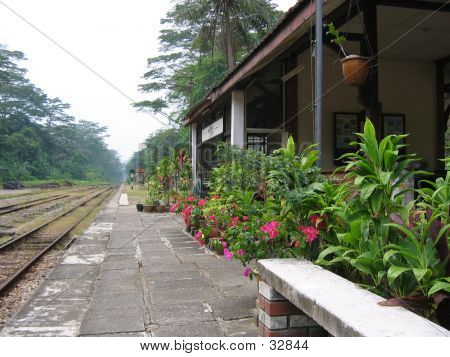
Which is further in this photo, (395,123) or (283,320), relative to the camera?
(395,123)

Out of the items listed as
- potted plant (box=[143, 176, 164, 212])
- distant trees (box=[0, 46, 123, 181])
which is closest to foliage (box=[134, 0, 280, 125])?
potted plant (box=[143, 176, 164, 212])

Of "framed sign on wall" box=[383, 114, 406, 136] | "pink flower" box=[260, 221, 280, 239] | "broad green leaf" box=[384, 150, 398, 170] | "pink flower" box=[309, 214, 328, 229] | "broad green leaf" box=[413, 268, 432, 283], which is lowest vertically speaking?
"broad green leaf" box=[413, 268, 432, 283]

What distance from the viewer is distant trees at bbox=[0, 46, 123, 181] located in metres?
51.9

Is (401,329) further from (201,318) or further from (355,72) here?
(355,72)

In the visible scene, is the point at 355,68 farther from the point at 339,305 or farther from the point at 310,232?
the point at 339,305

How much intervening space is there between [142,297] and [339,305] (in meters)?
2.47

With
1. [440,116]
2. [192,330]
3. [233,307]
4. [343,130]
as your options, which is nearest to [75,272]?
[233,307]

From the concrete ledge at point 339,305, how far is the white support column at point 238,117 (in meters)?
6.11

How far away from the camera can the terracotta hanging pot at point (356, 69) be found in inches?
185

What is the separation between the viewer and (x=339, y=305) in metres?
2.04

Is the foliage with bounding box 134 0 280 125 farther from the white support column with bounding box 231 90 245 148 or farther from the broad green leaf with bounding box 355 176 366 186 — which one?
the broad green leaf with bounding box 355 176 366 186

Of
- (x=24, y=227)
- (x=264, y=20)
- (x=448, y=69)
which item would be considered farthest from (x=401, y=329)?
(x=264, y=20)

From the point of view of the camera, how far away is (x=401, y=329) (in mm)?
1757

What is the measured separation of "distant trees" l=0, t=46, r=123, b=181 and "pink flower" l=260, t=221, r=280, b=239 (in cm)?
5046
